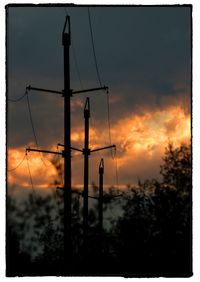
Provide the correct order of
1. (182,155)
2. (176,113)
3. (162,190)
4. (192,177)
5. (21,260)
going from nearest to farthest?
(192,177), (21,260), (176,113), (182,155), (162,190)

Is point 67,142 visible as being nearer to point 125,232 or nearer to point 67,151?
point 67,151

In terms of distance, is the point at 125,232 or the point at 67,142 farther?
the point at 125,232

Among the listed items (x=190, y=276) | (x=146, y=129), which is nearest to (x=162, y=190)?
(x=146, y=129)

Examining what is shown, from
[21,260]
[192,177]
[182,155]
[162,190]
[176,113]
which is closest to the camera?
[192,177]

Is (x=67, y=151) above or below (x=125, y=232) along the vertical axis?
above

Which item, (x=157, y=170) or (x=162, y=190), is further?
(x=162, y=190)

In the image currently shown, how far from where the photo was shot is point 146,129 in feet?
46.0

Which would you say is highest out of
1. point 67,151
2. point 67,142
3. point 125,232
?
point 67,142

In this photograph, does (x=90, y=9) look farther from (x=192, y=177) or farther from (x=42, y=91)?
(x=192, y=177)

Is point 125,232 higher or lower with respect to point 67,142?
lower

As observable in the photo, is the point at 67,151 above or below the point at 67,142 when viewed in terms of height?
below

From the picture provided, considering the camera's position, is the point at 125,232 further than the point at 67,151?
Yes

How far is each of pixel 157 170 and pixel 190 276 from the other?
3139 millimetres

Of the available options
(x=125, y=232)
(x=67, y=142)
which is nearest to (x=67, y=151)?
(x=67, y=142)
